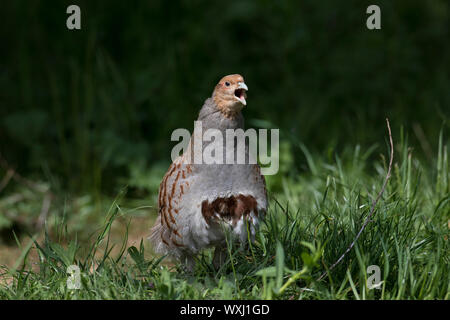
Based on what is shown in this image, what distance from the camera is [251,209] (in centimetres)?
284

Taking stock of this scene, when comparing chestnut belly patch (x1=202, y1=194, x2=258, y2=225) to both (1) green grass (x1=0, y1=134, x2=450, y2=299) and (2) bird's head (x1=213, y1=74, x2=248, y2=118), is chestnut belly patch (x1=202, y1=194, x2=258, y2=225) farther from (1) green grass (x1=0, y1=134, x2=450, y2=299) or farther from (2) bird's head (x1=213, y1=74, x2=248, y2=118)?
(2) bird's head (x1=213, y1=74, x2=248, y2=118)

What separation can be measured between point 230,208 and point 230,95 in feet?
1.67

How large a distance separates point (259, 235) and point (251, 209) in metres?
0.14

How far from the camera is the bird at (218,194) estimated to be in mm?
2783

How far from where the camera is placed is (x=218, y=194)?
2797 millimetres

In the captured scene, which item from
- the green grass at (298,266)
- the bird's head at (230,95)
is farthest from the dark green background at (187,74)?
the bird's head at (230,95)

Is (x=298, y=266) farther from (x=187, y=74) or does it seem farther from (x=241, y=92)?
(x=187, y=74)

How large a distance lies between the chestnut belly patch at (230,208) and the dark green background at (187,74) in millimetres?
2340

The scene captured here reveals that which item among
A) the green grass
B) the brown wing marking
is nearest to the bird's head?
the brown wing marking

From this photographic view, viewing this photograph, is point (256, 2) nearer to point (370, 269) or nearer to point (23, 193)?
point (23, 193)

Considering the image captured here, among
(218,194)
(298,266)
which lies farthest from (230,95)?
(298,266)

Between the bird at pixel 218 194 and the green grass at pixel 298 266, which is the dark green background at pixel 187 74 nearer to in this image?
the green grass at pixel 298 266

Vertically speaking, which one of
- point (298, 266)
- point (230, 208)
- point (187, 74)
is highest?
point (187, 74)
